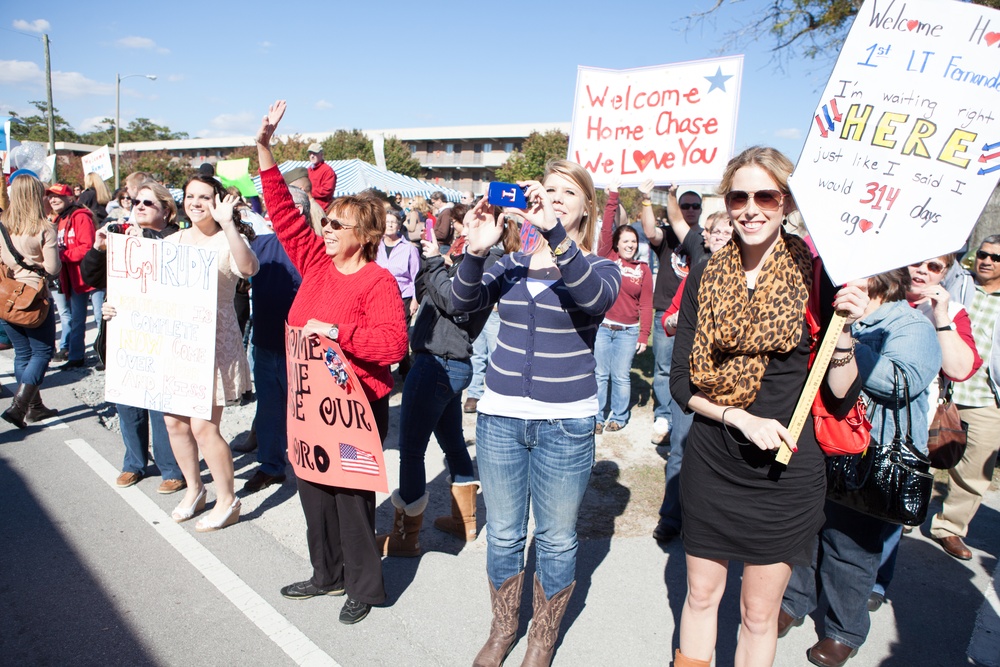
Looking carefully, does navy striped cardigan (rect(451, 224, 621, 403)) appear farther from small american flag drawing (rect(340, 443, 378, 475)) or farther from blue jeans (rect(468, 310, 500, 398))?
blue jeans (rect(468, 310, 500, 398))

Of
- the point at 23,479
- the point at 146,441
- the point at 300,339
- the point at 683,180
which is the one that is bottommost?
the point at 23,479

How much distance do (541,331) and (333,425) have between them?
1.16 meters

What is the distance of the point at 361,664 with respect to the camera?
2.87 metres

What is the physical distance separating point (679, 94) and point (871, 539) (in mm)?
2908

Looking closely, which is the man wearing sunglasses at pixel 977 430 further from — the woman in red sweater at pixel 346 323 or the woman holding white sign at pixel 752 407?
the woman in red sweater at pixel 346 323

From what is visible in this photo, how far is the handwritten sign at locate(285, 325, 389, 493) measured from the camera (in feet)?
10.1

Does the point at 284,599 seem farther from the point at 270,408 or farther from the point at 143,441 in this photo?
the point at 143,441

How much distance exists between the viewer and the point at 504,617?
289cm

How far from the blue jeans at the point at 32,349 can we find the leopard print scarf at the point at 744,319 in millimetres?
5675

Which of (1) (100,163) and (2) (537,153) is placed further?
(2) (537,153)

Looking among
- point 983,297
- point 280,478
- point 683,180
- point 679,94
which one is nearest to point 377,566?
point 280,478

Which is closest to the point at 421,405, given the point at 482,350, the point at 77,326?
the point at 482,350

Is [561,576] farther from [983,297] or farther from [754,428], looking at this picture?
[983,297]

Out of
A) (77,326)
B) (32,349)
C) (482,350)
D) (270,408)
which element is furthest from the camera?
(77,326)
